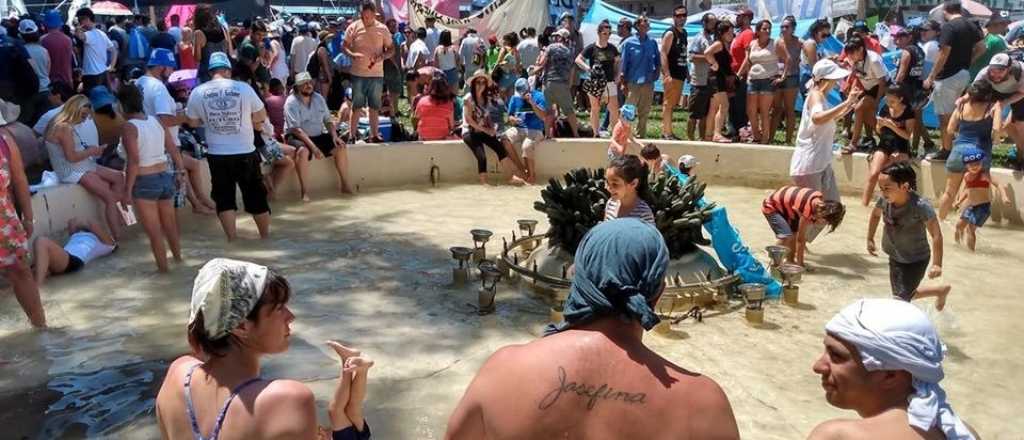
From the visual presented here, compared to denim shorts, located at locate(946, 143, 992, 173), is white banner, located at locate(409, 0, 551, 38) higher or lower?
higher

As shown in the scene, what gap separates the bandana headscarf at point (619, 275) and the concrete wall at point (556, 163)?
29.6ft

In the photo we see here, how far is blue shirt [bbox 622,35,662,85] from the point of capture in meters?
13.6

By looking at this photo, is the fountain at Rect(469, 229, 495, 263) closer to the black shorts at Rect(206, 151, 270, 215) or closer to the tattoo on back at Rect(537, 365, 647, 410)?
the black shorts at Rect(206, 151, 270, 215)

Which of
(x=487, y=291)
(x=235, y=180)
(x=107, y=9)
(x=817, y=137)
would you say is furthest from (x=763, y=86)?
(x=107, y=9)

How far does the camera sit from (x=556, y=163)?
493 inches

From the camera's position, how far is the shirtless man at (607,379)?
2324 millimetres

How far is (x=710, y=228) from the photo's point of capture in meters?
7.48

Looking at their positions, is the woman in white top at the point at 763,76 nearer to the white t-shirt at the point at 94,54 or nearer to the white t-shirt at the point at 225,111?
the white t-shirt at the point at 225,111

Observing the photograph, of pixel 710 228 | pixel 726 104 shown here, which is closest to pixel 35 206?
pixel 710 228

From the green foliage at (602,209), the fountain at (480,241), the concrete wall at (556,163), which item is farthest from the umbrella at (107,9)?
the green foliage at (602,209)

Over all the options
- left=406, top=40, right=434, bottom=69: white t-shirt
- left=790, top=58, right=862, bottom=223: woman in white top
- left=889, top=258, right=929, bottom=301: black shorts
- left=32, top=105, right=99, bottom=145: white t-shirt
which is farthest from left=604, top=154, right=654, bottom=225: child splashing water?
left=406, top=40, right=434, bottom=69: white t-shirt

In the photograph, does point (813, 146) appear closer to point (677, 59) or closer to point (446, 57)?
point (677, 59)

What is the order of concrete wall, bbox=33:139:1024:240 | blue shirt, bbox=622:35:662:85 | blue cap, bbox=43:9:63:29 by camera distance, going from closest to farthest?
concrete wall, bbox=33:139:1024:240 < blue cap, bbox=43:9:63:29 < blue shirt, bbox=622:35:662:85

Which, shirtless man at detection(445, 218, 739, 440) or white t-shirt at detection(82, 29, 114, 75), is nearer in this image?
shirtless man at detection(445, 218, 739, 440)
